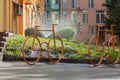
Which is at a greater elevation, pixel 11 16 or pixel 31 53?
pixel 11 16

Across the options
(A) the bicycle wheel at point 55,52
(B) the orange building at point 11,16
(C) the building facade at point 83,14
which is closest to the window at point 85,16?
(C) the building facade at point 83,14

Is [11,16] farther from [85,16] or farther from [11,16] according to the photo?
[85,16]

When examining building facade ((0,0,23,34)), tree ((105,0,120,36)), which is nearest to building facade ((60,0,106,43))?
tree ((105,0,120,36))

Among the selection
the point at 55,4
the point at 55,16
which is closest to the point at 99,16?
the point at 55,16

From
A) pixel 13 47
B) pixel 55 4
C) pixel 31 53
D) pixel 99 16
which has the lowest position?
pixel 31 53

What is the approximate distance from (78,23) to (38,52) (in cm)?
6202

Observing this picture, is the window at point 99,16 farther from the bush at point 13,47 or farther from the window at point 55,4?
the bush at point 13,47

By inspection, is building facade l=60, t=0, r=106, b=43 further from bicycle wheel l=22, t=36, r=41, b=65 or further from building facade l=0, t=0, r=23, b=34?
bicycle wheel l=22, t=36, r=41, b=65

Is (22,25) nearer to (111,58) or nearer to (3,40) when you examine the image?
(3,40)

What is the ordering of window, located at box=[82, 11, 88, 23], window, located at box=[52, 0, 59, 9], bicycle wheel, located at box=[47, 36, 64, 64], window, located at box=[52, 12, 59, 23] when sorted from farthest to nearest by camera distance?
window, located at box=[52, 0, 59, 9] → window, located at box=[52, 12, 59, 23] → window, located at box=[82, 11, 88, 23] → bicycle wheel, located at box=[47, 36, 64, 64]

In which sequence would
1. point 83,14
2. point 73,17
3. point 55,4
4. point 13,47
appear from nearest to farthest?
point 13,47
point 73,17
point 83,14
point 55,4

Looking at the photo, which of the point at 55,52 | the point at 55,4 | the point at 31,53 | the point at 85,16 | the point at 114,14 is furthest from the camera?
the point at 55,4

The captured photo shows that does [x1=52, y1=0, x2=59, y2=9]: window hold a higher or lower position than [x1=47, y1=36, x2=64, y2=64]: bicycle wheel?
higher

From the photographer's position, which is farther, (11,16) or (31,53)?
(11,16)
